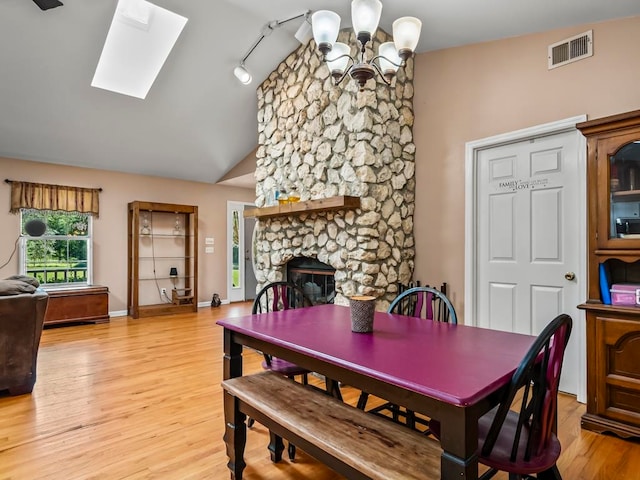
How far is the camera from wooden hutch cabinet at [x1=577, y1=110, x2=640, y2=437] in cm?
225

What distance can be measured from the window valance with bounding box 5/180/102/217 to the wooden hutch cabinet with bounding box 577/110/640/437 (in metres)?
6.44

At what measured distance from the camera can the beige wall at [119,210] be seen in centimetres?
541

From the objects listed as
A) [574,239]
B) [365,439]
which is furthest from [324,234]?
[365,439]

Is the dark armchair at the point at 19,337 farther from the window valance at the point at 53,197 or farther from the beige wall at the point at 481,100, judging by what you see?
the beige wall at the point at 481,100

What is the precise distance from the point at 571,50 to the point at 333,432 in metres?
3.15

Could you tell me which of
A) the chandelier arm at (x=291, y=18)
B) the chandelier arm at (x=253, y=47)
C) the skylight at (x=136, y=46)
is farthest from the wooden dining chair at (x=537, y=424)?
the skylight at (x=136, y=46)

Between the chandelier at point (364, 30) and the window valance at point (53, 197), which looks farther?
the window valance at point (53, 197)

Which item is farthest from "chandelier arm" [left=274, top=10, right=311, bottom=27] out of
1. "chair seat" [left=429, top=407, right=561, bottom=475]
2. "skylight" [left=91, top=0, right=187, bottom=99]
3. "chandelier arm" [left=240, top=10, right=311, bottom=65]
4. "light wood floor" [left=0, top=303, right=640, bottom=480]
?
"chair seat" [left=429, top=407, right=561, bottom=475]

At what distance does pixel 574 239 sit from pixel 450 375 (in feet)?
7.49

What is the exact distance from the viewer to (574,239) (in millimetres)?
2832

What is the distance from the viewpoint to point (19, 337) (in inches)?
118

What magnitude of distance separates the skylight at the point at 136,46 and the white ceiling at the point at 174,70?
129 mm

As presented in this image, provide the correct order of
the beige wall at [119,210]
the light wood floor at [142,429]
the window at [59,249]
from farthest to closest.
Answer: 1. the window at [59,249]
2. the beige wall at [119,210]
3. the light wood floor at [142,429]

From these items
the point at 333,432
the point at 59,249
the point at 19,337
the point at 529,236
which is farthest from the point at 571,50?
the point at 59,249
